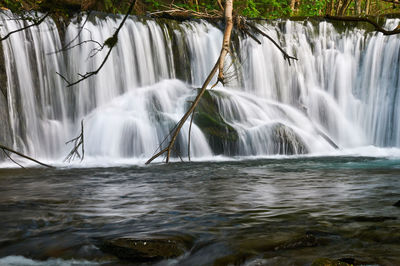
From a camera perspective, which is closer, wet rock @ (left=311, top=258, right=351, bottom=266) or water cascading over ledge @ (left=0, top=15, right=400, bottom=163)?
wet rock @ (left=311, top=258, right=351, bottom=266)

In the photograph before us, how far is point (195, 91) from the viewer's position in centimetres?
1372

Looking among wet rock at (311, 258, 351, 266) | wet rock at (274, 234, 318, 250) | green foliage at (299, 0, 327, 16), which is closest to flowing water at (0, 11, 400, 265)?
wet rock at (274, 234, 318, 250)

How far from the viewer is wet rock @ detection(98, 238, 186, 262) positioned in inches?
132

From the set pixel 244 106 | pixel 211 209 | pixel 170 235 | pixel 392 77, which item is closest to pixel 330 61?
pixel 392 77

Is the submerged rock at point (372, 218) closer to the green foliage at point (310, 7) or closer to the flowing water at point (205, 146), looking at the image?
the flowing water at point (205, 146)

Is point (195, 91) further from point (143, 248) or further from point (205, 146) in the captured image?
point (143, 248)

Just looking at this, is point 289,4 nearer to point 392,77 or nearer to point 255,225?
point 392,77

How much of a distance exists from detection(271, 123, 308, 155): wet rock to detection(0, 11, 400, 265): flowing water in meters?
0.03

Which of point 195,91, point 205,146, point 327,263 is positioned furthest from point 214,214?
point 195,91

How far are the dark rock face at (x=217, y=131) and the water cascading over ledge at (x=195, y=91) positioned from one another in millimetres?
27

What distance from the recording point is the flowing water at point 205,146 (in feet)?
12.6

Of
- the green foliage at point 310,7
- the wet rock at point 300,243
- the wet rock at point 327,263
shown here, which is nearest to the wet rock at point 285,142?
the wet rock at point 300,243

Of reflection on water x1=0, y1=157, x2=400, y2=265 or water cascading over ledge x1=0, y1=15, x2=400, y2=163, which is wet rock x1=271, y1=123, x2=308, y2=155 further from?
reflection on water x1=0, y1=157, x2=400, y2=265

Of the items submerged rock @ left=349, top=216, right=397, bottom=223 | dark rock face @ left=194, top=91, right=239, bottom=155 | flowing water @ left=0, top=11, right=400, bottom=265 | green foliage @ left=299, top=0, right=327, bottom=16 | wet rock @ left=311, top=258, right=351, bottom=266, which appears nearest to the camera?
wet rock @ left=311, top=258, right=351, bottom=266
